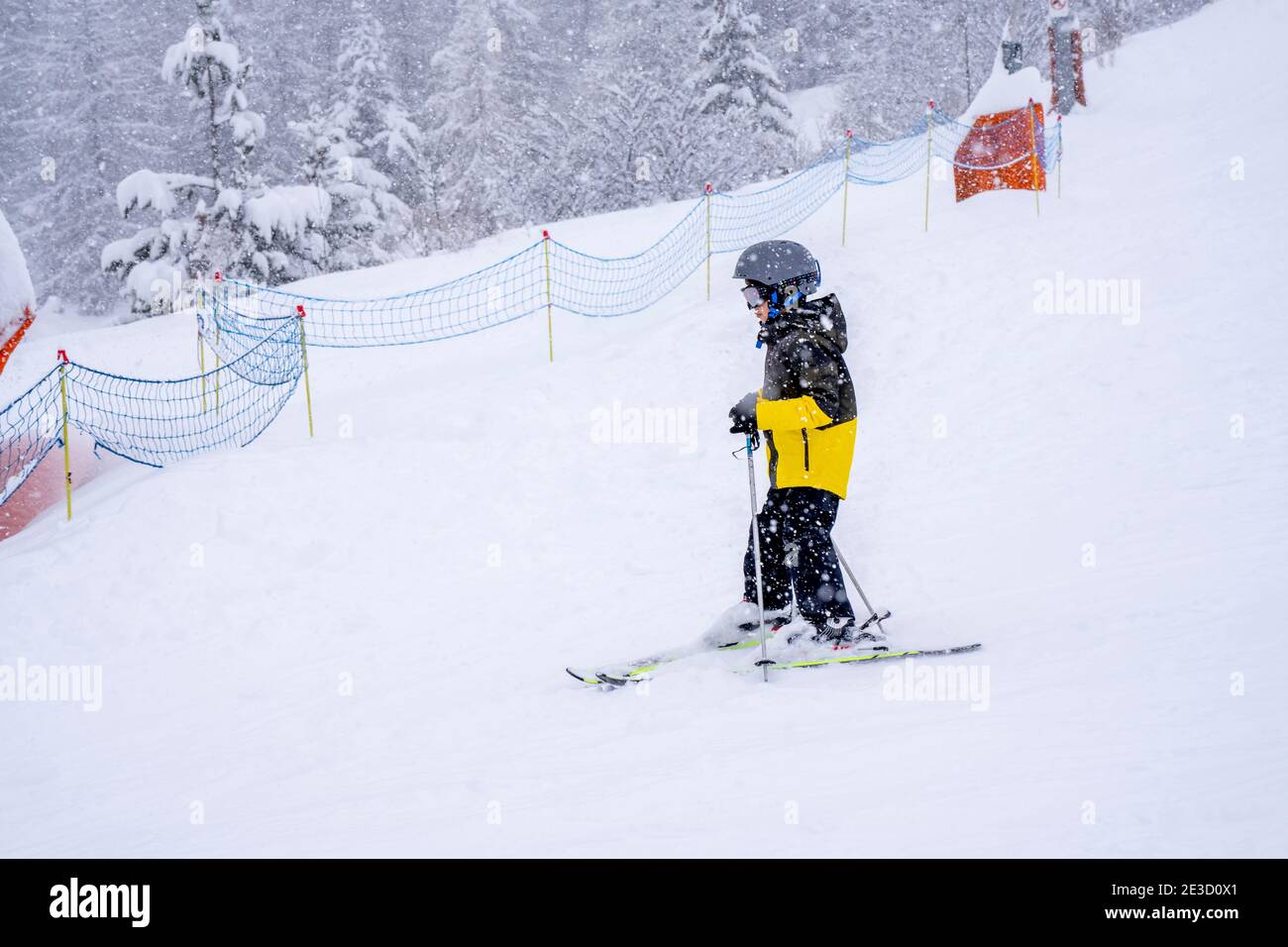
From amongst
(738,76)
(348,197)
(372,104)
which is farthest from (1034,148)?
(372,104)

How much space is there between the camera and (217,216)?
60.1ft

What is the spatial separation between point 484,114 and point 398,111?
12.9 feet

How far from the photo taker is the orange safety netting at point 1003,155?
44.0ft

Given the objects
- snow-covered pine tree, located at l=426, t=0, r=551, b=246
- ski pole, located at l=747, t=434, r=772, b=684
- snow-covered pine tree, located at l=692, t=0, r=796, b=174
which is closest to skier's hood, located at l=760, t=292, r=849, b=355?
ski pole, located at l=747, t=434, r=772, b=684

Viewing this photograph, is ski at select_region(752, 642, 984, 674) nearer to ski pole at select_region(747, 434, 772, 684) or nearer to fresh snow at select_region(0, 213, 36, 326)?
ski pole at select_region(747, 434, 772, 684)

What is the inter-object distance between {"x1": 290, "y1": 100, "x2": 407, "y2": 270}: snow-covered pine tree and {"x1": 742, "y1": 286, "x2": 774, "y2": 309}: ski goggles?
59.5ft

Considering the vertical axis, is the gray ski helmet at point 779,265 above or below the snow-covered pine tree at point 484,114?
→ below

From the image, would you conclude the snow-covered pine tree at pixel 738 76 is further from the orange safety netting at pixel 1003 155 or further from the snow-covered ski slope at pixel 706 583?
the snow-covered ski slope at pixel 706 583

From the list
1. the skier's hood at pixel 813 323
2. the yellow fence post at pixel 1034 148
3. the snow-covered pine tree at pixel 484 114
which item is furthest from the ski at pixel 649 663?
the snow-covered pine tree at pixel 484 114

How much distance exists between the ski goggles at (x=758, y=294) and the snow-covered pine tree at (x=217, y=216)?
52.1ft

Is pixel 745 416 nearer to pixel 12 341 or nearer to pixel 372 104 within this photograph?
pixel 12 341

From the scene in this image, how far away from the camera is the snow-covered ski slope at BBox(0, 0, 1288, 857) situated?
11.0ft
